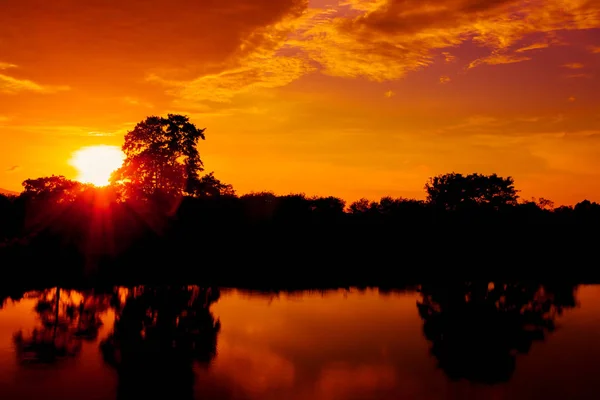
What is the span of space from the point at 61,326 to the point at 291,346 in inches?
569

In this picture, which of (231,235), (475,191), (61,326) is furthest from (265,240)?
(475,191)

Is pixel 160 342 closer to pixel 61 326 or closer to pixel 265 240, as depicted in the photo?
pixel 61 326

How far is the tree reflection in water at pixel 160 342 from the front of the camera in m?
25.4

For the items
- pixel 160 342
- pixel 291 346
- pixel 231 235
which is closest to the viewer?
pixel 160 342

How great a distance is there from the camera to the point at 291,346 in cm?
3353

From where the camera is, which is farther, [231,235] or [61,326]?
[231,235]

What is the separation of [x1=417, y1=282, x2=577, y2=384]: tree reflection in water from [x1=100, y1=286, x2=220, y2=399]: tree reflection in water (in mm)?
13012

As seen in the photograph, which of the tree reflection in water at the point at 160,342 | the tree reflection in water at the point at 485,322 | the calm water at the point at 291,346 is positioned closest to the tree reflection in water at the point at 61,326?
the calm water at the point at 291,346

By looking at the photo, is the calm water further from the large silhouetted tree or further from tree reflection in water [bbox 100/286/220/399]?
the large silhouetted tree

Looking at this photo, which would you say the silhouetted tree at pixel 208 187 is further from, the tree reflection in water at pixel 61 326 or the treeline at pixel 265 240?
the tree reflection in water at pixel 61 326

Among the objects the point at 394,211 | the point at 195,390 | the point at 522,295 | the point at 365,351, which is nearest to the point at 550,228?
the point at 394,211

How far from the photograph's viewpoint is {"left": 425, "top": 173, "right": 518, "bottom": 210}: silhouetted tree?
133000 mm

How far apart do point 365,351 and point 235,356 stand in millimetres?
7377

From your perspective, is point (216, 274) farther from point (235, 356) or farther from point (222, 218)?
point (235, 356)
